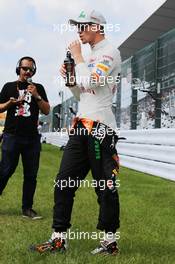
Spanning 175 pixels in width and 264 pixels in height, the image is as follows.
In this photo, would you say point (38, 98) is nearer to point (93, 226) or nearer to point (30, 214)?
point (30, 214)

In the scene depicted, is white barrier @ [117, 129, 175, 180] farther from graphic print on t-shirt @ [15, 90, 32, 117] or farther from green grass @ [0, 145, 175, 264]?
graphic print on t-shirt @ [15, 90, 32, 117]

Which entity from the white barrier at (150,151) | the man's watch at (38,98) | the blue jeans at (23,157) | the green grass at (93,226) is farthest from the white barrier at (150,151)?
the man's watch at (38,98)

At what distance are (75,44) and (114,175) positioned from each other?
3.55 ft

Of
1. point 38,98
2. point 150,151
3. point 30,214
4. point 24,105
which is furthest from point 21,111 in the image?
point 150,151

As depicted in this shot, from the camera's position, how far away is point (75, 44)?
3832 millimetres

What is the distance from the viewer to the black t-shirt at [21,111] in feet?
17.8

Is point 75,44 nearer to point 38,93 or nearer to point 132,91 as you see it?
point 38,93

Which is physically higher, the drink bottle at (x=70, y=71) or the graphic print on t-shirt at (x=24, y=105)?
the drink bottle at (x=70, y=71)

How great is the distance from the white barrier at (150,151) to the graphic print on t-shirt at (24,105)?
3.82 meters

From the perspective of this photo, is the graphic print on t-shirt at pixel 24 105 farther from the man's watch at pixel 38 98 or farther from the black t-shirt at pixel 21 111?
the man's watch at pixel 38 98

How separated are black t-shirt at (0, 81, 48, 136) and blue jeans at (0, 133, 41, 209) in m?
0.08

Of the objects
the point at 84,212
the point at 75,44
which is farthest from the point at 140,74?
the point at 75,44

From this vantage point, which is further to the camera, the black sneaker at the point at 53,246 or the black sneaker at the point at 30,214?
the black sneaker at the point at 30,214

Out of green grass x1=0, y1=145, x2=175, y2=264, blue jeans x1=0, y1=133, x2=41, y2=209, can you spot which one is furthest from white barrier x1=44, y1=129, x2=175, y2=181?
blue jeans x1=0, y1=133, x2=41, y2=209
